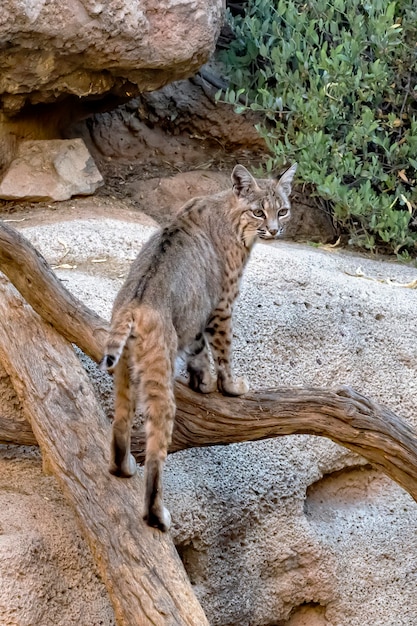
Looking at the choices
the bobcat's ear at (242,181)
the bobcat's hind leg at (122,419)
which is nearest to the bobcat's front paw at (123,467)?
the bobcat's hind leg at (122,419)

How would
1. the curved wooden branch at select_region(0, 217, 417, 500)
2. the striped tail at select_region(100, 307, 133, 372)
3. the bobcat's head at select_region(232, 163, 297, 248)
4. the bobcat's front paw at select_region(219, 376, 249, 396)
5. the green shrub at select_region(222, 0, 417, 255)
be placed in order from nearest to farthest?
the striped tail at select_region(100, 307, 133, 372), the curved wooden branch at select_region(0, 217, 417, 500), the bobcat's front paw at select_region(219, 376, 249, 396), the bobcat's head at select_region(232, 163, 297, 248), the green shrub at select_region(222, 0, 417, 255)

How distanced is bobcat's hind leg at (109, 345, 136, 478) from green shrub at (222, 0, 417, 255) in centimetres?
354

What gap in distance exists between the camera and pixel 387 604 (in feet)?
15.3

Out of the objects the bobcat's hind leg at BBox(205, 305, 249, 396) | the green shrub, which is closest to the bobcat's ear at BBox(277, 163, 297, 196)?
the bobcat's hind leg at BBox(205, 305, 249, 396)

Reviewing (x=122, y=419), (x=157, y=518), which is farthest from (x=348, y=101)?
(x=157, y=518)

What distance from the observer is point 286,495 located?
4.56m

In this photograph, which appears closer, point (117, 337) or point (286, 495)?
point (117, 337)

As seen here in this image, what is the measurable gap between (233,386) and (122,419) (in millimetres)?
726

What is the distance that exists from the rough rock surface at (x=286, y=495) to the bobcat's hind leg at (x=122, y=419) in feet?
1.47

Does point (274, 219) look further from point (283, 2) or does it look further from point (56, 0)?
point (283, 2)

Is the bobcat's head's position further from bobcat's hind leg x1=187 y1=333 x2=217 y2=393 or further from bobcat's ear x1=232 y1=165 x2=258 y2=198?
bobcat's hind leg x1=187 y1=333 x2=217 y2=393

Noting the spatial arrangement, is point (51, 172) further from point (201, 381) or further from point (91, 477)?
point (91, 477)

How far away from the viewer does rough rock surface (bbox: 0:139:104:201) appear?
22.8 feet

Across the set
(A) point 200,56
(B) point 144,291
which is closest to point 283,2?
(A) point 200,56
